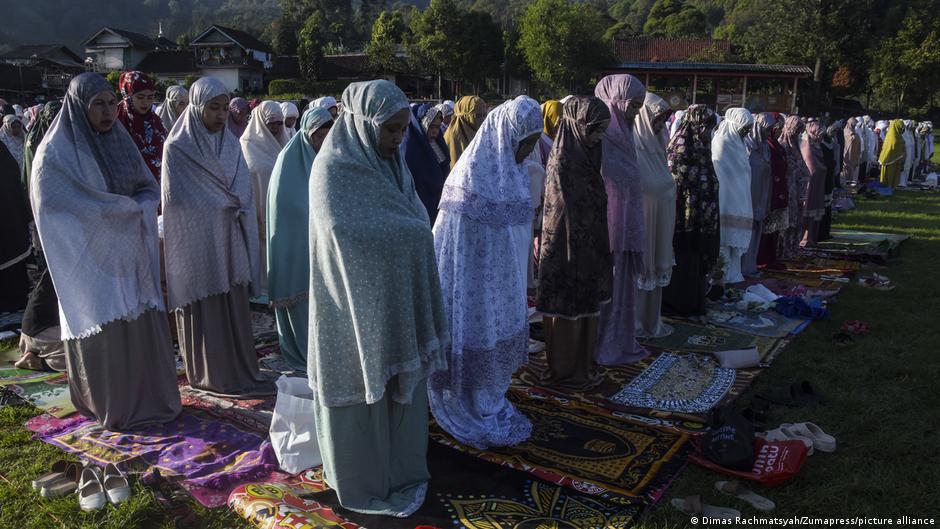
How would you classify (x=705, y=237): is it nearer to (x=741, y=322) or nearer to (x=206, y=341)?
(x=741, y=322)

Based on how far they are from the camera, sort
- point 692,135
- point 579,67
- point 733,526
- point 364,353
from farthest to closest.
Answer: point 579,67, point 692,135, point 733,526, point 364,353

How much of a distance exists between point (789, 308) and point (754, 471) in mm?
3209

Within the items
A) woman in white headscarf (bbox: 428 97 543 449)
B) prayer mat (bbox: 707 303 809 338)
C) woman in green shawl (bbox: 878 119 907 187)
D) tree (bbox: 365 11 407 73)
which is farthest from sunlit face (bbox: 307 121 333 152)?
tree (bbox: 365 11 407 73)

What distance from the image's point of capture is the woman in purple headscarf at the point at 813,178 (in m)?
8.87

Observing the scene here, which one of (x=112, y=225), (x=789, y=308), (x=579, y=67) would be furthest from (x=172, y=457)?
(x=579, y=67)

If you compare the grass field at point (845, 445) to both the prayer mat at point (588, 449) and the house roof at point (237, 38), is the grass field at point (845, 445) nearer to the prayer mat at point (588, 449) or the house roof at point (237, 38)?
the prayer mat at point (588, 449)

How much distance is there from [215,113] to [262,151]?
1.98 m

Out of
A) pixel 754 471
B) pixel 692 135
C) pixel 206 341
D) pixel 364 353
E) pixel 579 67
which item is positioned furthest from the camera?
pixel 579 67

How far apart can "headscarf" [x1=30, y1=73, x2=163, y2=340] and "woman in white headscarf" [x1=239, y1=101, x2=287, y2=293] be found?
2.26 m

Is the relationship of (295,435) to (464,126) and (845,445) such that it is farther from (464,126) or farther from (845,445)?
(464,126)

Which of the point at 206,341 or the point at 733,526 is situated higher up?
the point at 206,341

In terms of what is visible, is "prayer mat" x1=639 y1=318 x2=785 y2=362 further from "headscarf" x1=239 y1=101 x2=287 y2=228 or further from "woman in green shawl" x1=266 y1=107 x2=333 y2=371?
"headscarf" x1=239 y1=101 x2=287 y2=228

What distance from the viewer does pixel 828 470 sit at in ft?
11.3

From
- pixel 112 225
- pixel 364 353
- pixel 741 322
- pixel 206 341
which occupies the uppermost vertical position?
pixel 112 225
